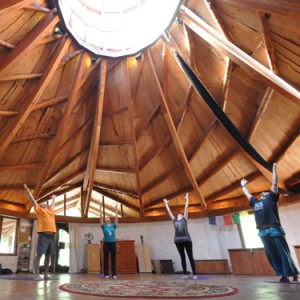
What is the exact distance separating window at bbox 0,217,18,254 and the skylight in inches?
248

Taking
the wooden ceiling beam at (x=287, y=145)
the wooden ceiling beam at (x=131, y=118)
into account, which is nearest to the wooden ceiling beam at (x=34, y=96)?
the wooden ceiling beam at (x=131, y=118)

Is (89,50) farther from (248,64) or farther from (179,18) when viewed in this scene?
(248,64)

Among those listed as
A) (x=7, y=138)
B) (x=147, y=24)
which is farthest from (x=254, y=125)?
(x=7, y=138)

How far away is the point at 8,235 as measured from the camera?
27.0 feet

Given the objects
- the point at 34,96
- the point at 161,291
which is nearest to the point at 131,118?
the point at 34,96

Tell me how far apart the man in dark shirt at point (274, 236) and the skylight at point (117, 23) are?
13.6 ft

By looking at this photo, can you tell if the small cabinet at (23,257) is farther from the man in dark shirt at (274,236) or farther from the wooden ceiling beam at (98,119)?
the man in dark shirt at (274,236)

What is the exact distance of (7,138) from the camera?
18.2 feet

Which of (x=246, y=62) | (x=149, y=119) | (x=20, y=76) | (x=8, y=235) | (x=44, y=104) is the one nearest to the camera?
(x=246, y=62)

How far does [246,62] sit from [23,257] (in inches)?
343

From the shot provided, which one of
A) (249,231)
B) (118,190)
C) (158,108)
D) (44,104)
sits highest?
(158,108)

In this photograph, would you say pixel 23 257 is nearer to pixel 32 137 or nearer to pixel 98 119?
pixel 32 137

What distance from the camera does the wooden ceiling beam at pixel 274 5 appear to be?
10.2 ft

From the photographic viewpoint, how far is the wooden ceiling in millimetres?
4293
